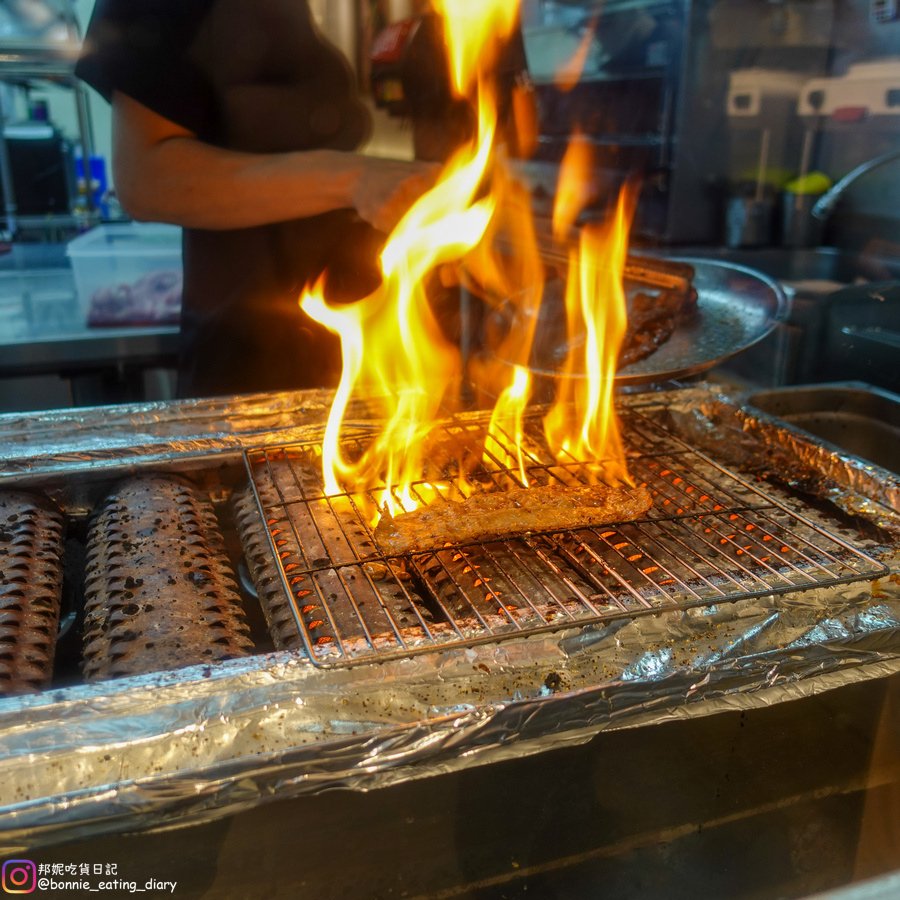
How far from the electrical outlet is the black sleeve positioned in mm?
2684

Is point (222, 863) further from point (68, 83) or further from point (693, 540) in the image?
point (68, 83)

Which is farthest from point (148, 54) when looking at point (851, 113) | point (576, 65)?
point (851, 113)

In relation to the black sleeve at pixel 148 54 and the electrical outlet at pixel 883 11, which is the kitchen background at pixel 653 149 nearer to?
the electrical outlet at pixel 883 11

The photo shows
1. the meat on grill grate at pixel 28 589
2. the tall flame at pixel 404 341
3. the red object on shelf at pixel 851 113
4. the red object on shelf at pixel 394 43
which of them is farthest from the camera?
the red object on shelf at pixel 851 113

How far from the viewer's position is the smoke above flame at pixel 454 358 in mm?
1659

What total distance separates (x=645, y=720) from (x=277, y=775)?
1.52 feet

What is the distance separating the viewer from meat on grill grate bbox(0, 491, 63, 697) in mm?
1094

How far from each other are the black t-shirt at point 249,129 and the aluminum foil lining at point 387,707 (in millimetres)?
1326

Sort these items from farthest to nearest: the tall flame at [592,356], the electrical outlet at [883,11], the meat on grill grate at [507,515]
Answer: the electrical outlet at [883,11], the tall flame at [592,356], the meat on grill grate at [507,515]

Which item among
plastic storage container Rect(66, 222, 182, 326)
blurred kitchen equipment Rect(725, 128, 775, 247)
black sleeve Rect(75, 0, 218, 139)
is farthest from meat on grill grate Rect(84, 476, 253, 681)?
blurred kitchen equipment Rect(725, 128, 775, 247)

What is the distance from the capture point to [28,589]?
4.11 feet

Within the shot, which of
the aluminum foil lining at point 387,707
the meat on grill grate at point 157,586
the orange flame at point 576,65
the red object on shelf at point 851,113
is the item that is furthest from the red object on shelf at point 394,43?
the aluminum foil lining at point 387,707

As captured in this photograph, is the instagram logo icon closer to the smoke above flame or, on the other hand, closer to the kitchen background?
the smoke above flame

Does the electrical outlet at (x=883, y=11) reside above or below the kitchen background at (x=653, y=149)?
above
